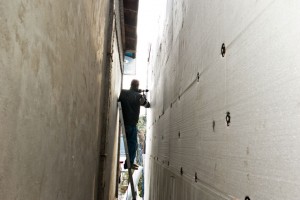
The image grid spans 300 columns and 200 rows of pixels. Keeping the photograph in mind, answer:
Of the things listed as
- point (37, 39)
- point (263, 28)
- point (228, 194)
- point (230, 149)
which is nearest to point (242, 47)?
point (263, 28)

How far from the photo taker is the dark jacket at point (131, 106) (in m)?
6.05

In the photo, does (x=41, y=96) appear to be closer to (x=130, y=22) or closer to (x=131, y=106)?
(x=131, y=106)

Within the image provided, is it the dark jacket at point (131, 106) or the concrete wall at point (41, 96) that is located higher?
the dark jacket at point (131, 106)

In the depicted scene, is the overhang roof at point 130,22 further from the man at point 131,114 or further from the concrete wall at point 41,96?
the concrete wall at point 41,96

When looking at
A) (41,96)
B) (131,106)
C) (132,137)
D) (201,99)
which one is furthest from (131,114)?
(41,96)

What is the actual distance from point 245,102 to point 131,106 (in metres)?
4.99

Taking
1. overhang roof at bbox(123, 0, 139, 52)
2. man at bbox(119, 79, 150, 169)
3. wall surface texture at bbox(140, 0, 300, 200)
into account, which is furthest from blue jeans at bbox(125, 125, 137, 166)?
wall surface texture at bbox(140, 0, 300, 200)

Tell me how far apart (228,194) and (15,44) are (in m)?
0.89

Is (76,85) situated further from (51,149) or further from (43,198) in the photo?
(43,198)

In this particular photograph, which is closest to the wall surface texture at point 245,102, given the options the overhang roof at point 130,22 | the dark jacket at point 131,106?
the overhang roof at point 130,22

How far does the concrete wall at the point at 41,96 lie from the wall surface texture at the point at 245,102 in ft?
2.17

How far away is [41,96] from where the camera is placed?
44.8 inches

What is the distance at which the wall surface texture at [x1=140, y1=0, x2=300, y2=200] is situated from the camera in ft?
2.81

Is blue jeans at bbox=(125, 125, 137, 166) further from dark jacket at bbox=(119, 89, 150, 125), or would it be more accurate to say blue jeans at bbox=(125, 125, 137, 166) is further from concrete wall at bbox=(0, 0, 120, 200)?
concrete wall at bbox=(0, 0, 120, 200)
